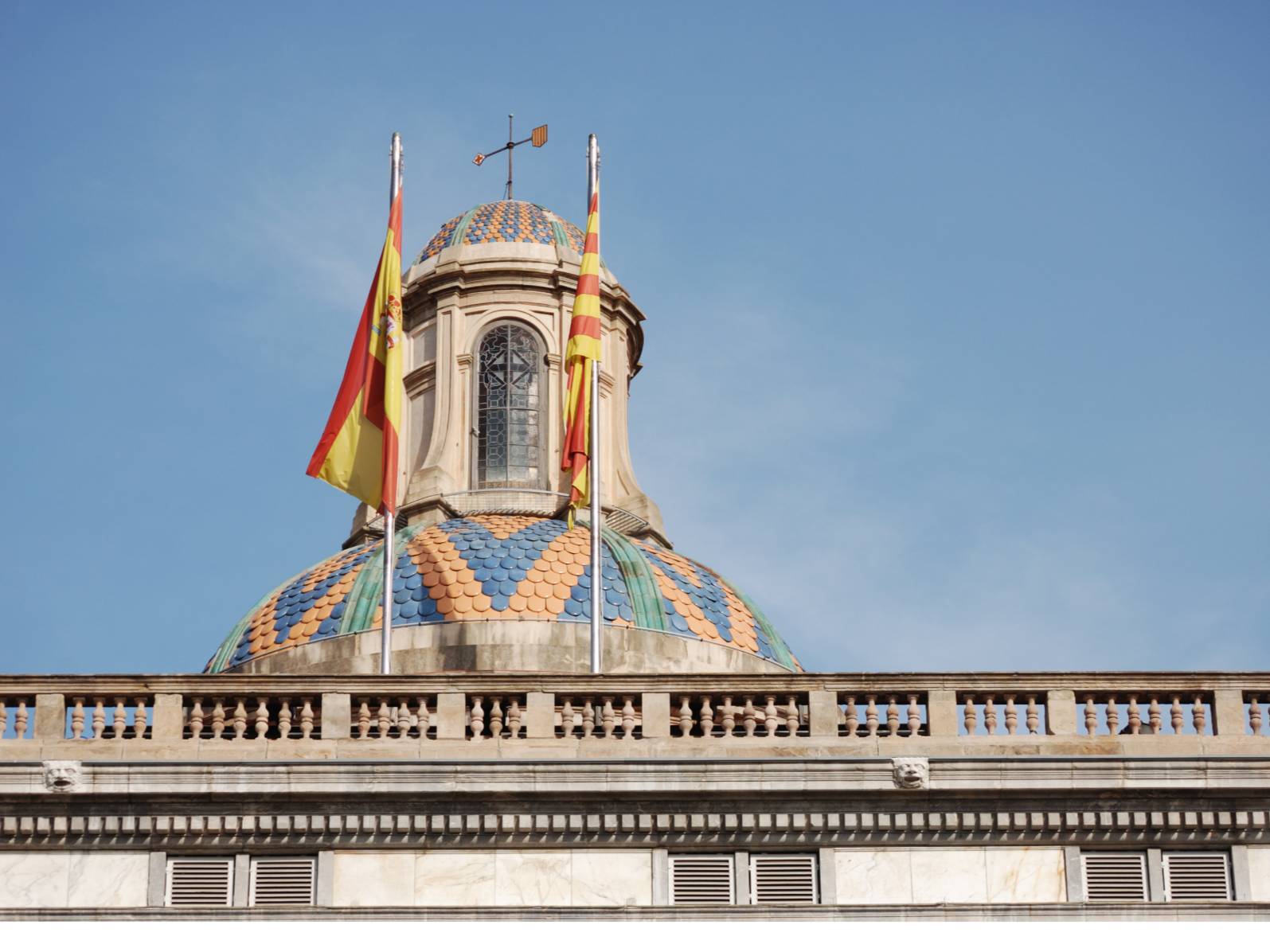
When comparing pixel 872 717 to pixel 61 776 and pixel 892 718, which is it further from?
pixel 61 776

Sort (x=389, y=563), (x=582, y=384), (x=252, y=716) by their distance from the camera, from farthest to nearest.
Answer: (x=582, y=384) < (x=389, y=563) < (x=252, y=716)

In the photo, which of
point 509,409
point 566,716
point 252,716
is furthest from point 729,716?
point 509,409

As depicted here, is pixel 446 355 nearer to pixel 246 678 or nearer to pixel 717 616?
pixel 717 616

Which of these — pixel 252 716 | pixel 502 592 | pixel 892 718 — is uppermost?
pixel 502 592

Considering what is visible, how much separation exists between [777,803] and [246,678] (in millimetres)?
4795

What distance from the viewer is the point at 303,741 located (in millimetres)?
26375

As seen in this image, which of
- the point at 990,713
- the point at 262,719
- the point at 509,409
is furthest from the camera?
the point at 509,409

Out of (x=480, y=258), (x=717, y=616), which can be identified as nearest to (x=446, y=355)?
(x=480, y=258)

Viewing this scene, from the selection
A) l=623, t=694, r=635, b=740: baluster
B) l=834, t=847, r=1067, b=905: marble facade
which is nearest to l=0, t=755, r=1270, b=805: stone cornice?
l=834, t=847, r=1067, b=905: marble facade

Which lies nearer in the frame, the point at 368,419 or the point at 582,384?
the point at 368,419

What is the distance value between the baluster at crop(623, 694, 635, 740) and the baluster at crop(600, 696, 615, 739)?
0.11 m

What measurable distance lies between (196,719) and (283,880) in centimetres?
181

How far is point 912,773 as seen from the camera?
1009 inches

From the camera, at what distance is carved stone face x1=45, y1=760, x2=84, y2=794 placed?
25.5 m
